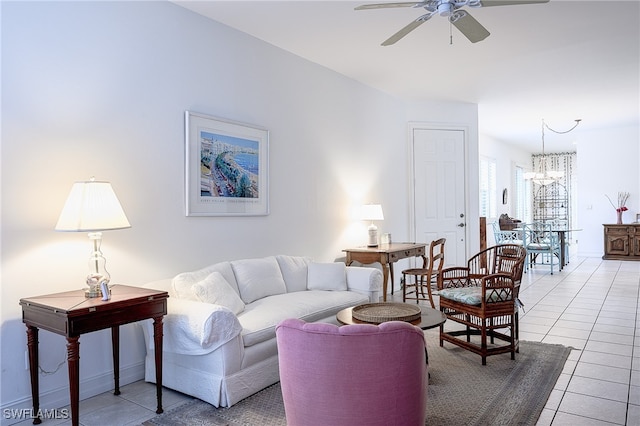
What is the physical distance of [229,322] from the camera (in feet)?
8.87

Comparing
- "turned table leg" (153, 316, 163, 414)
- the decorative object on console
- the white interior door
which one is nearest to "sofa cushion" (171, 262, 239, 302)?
"turned table leg" (153, 316, 163, 414)

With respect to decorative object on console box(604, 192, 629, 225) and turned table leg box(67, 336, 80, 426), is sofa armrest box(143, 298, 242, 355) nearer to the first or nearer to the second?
turned table leg box(67, 336, 80, 426)

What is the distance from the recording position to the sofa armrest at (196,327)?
264 centimetres

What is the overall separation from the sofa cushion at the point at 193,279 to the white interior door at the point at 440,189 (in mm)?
3729

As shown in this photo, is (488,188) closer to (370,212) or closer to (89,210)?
(370,212)

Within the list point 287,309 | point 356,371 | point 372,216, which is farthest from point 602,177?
point 356,371

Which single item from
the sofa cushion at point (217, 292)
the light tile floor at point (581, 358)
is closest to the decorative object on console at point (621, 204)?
the light tile floor at point (581, 358)

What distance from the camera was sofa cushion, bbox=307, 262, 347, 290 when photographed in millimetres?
4184

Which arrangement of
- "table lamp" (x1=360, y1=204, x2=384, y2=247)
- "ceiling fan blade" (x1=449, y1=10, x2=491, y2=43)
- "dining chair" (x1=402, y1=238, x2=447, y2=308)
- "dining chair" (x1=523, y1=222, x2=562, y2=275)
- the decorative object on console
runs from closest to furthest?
1. "ceiling fan blade" (x1=449, y1=10, x2=491, y2=43)
2. "dining chair" (x1=402, y1=238, x2=447, y2=308)
3. "table lamp" (x1=360, y1=204, x2=384, y2=247)
4. "dining chair" (x1=523, y1=222, x2=562, y2=275)
5. the decorative object on console

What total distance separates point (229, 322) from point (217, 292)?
1.68 ft

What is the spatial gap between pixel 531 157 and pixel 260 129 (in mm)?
12006

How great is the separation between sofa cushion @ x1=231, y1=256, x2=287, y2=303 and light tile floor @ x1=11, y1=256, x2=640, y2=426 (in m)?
0.98

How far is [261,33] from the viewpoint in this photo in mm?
4219

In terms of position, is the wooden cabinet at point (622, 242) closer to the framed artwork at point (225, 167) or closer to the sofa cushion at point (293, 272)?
the sofa cushion at point (293, 272)
